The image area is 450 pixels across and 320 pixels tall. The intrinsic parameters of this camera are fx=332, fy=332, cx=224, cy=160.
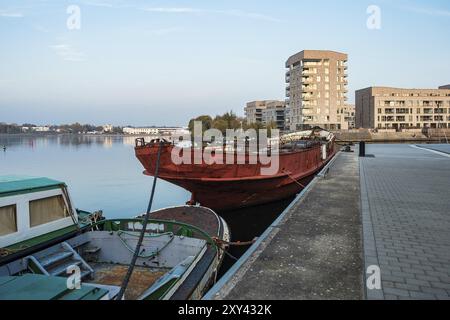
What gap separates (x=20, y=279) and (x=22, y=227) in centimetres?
339

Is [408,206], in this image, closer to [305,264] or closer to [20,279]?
[305,264]

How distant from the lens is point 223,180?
15.8m

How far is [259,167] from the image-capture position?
1664 centimetres

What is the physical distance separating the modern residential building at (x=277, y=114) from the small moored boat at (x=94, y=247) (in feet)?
362

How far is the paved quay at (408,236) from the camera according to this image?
15.2 ft

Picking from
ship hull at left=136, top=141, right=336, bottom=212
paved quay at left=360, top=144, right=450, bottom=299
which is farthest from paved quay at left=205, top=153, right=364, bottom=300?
ship hull at left=136, top=141, right=336, bottom=212

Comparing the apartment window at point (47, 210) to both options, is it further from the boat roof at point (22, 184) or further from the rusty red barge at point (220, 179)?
the rusty red barge at point (220, 179)

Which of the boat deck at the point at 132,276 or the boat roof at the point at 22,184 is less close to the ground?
the boat roof at the point at 22,184

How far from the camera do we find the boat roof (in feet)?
26.2

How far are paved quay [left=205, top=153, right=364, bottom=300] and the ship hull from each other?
6.33 meters

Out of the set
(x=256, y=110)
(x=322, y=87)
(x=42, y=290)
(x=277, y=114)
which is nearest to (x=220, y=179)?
(x=42, y=290)

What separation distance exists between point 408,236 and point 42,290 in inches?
260

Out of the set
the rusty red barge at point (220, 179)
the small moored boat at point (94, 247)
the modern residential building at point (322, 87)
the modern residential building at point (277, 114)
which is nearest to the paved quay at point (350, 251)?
the small moored boat at point (94, 247)
